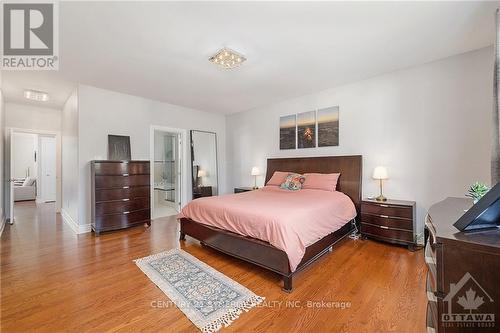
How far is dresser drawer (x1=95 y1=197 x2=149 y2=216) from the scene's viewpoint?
3.69 m

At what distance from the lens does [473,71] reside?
2783 mm

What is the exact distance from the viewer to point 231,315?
1.70 metres

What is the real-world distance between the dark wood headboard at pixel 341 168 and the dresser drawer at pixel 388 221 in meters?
0.29

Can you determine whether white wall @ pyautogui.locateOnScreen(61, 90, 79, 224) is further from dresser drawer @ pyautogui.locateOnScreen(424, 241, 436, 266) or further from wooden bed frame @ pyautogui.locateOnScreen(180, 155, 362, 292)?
dresser drawer @ pyautogui.locateOnScreen(424, 241, 436, 266)

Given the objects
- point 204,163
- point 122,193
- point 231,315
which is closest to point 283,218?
point 231,315

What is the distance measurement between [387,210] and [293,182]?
4.93 ft

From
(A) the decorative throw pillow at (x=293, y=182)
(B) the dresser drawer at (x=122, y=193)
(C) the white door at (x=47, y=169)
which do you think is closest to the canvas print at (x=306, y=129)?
(A) the decorative throw pillow at (x=293, y=182)

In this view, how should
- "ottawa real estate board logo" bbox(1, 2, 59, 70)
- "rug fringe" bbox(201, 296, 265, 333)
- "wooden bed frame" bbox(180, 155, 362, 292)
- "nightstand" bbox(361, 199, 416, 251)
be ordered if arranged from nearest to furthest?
"rug fringe" bbox(201, 296, 265, 333), "ottawa real estate board logo" bbox(1, 2, 59, 70), "wooden bed frame" bbox(180, 155, 362, 292), "nightstand" bbox(361, 199, 416, 251)

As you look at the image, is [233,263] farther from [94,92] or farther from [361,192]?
[94,92]

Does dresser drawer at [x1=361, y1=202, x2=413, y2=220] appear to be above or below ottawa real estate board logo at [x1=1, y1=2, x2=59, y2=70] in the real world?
below

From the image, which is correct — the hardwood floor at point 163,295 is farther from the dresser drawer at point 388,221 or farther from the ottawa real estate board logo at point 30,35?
the ottawa real estate board logo at point 30,35

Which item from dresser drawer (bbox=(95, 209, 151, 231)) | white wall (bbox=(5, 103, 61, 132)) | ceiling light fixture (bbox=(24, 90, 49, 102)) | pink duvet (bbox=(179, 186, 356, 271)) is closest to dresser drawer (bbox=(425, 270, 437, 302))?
pink duvet (bbox=(179, 186, 356, 271))

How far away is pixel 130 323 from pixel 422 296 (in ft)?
7.97

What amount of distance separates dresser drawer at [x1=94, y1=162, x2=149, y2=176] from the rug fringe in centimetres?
321
